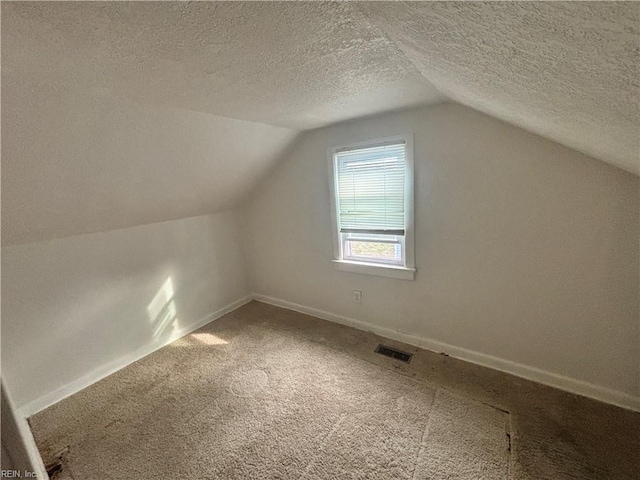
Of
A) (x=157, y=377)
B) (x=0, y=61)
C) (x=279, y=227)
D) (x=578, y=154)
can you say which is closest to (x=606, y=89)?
(x=578, y=154)

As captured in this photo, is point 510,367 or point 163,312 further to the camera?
point 163,312

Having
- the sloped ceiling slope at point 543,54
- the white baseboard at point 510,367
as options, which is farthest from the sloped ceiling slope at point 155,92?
the white baseboard at point 510,367

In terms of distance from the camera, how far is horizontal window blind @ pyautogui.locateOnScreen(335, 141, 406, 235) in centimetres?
209

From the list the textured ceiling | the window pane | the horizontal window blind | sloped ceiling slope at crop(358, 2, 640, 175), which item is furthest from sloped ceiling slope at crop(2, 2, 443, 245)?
the window pane

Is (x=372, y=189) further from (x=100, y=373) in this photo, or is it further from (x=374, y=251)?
(x=100, y=373)

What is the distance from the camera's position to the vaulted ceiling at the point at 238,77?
1.85ft

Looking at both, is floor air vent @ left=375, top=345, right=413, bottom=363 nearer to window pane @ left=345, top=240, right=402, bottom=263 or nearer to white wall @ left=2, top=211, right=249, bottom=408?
window pane @ left=345, top=240, right=402, bottom=263

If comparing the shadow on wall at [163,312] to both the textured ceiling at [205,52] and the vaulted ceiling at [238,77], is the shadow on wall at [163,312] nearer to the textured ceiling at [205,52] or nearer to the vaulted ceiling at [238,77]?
the vaulted ceiling at [238,77]

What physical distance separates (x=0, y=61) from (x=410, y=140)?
6.79ft

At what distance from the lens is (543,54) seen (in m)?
0.57

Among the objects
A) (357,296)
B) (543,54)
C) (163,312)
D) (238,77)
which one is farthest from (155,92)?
(357,296)

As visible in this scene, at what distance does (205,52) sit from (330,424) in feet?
6.42

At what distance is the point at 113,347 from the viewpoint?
2.17m

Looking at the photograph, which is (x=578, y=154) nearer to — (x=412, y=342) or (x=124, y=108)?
(x=412, y=342)
